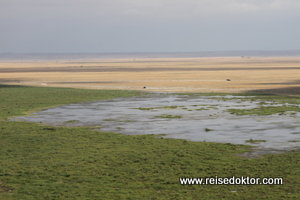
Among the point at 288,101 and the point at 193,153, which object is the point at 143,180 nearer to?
the point at 193,153

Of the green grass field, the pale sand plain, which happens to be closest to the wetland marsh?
the green grass field

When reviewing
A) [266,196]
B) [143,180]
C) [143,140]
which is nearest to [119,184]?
[143,180]

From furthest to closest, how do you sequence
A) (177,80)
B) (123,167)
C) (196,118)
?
(177,80) < (196,118) < (123,167)

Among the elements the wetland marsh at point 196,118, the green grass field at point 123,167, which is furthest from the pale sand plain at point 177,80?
the green grass field at point 123,167

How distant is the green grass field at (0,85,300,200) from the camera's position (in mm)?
16250

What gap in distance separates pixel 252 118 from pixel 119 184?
19.4m

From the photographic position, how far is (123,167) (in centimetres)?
1978

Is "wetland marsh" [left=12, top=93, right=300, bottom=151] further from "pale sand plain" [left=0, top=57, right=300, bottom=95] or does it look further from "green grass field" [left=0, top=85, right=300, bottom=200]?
"pale sand plain" [left=0, top=57, right=300, bottom=95]

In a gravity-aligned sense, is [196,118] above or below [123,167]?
below

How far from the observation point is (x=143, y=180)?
17797 millimetres

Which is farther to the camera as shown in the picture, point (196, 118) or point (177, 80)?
point (177, 80)

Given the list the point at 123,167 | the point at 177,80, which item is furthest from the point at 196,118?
the point at 177,80

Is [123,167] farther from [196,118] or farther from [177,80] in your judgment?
[177,80]

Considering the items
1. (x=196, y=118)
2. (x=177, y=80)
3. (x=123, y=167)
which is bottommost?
(x=177, y=80)
